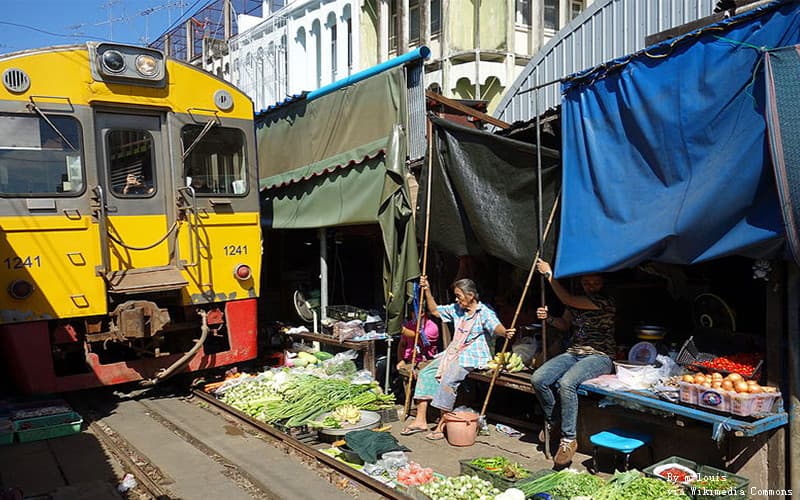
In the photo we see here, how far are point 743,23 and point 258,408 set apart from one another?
5.75 m

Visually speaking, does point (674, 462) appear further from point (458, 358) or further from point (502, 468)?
point (458, 358)

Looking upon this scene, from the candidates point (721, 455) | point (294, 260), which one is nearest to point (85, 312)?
point (294, 260)

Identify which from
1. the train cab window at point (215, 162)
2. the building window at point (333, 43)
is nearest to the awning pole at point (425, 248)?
the train cab window at point (215, 162)

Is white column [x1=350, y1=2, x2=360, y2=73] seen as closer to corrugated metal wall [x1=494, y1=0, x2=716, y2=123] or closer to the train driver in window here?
corrugated metal wall [x1=494, y1=0, x2=716, y2=123]

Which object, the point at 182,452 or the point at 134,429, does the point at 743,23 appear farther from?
the point at 134,429

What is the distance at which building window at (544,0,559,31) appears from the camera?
18.6 metres

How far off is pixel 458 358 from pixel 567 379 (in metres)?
1.29

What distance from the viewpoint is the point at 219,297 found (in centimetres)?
758

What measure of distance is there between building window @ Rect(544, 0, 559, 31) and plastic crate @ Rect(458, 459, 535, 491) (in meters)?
16.2

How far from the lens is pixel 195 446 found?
5969 mm

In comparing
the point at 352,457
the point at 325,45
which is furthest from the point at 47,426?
the point at 325,45

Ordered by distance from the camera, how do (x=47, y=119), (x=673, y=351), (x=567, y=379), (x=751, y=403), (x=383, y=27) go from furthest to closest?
(x=383, y=27) → (x=47, y=119) → (x=673, y=351) → (x=567, y=379) → (x=751, y=403)

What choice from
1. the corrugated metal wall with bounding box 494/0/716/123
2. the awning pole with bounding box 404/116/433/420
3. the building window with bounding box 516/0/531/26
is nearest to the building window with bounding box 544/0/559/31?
the building window with bounding box 516/0/531/26

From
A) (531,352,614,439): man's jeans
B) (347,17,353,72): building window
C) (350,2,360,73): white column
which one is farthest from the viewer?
(347,17,353,72): building window
